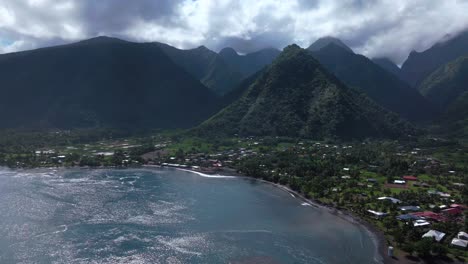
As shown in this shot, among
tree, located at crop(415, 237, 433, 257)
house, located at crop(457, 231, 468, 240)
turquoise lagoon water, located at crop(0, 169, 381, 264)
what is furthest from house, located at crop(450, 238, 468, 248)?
turquoise lagoon water, located at crop(0, 169, 381, 264)

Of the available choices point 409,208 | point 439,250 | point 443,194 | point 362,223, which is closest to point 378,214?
point 362,223

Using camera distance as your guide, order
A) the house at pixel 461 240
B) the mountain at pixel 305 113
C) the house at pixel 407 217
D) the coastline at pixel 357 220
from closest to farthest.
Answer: the coastline at pixel 357 220 → the house at pixel 461 240 → the house at pixel 407 217 → the mountain at pixel 305 113

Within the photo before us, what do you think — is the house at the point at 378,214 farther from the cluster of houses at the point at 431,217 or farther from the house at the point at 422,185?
the house at the point at 422,185

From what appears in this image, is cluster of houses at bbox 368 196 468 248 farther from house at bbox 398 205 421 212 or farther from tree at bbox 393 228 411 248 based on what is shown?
tree at bbox 393 228 411 248

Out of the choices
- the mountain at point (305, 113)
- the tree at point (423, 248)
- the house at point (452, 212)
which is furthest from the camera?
the mountain at point (305, 113)

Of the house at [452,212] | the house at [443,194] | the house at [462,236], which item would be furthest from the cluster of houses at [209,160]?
the house at [462,236]

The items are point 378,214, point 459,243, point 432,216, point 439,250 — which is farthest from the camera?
point 378,214

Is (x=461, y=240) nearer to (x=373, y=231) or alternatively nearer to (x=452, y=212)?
(x=373, y=231)

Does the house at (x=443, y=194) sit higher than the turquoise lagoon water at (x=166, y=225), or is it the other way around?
the house at (x=443, y=194)

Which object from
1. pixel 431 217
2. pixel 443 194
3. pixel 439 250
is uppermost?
pixel 443 194

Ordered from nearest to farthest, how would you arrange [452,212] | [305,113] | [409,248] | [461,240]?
[409,248] → [461,240] → [452,212] → [305,113]
